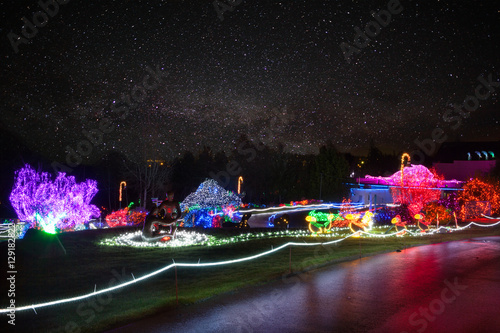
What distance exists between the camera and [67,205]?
936 inches

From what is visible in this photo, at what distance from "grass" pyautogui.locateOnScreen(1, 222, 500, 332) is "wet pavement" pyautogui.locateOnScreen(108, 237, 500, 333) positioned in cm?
56

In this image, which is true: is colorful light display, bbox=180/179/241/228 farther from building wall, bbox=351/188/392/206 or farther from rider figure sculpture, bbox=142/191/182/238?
building wall, bbox=351/188/392/206

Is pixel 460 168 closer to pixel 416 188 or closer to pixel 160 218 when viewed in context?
pixel 416 188

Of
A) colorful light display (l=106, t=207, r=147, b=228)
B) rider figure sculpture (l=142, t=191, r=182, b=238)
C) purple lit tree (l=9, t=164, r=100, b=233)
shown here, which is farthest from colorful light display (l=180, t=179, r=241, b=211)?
rider figure sculpture (l=142, t=191, r=182, b=238)

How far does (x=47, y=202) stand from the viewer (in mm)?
23406

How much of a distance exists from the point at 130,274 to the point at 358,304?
5.98m

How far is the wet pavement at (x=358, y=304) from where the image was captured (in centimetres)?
662

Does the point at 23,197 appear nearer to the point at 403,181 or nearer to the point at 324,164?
the point at 403,181

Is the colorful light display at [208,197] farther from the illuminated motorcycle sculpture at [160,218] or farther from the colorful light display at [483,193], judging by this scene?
the colorful light display at [483,193]

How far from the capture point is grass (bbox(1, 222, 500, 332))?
7.04 m

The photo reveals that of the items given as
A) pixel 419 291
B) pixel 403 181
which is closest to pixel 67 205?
pixel 419 291

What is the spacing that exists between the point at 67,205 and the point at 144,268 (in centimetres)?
1499

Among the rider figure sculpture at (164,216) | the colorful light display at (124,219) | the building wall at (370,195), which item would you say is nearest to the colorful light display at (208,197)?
the colorful light display at (124,219)

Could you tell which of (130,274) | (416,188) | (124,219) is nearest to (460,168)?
(416,188)
